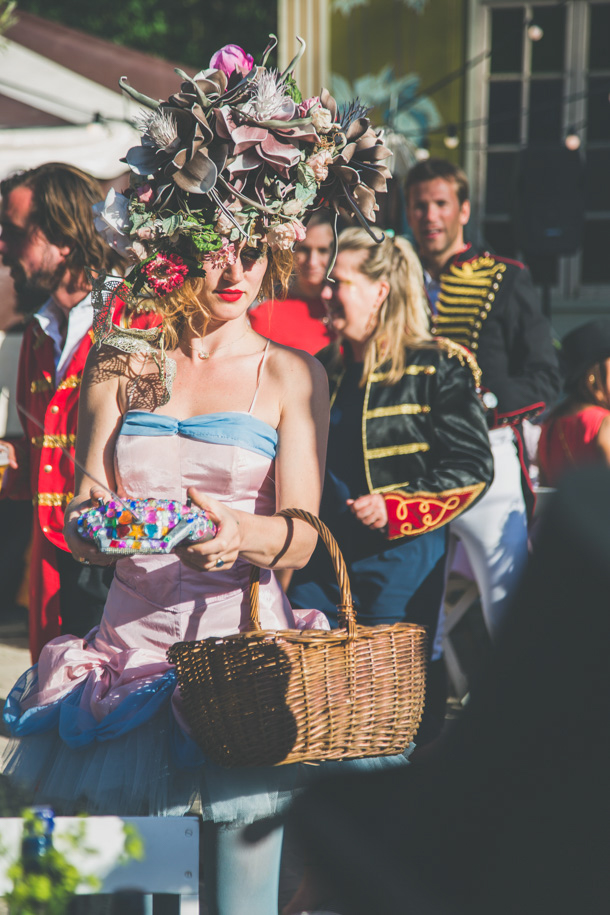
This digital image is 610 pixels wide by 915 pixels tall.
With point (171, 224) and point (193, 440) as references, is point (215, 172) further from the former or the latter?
point (193, 440)

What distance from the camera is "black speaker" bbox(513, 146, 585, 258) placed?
6797 mm

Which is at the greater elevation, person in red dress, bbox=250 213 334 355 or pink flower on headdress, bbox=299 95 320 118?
pink flower on headdress, bbox=299 95 320 118

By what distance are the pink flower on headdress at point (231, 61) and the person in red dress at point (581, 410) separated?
2.21 m

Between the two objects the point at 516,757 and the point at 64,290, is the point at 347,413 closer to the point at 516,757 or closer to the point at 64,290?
the point at 64,290

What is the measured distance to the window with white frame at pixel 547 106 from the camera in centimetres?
827

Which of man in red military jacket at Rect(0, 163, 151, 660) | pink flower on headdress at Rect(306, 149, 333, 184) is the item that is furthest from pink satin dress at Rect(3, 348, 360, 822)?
Answer: man in red military jacket at Rect(0, 163, 151, 660)

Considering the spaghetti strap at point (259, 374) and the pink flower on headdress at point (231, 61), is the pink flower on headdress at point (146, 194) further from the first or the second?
the spaghetti strap at point (259, 374)

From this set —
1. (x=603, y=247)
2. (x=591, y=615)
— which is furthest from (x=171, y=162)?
(x=603, y=247)

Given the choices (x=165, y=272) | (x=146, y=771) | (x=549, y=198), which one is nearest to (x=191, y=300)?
(x=165, y=272)

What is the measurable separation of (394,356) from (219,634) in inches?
52.1

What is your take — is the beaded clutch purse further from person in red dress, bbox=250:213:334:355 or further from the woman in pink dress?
person in red dress, bbox=250:213:334:355

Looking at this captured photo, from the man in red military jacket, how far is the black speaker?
4.45 metres

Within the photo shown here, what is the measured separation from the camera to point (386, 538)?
281cm

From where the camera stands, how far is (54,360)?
3037 millimetres
